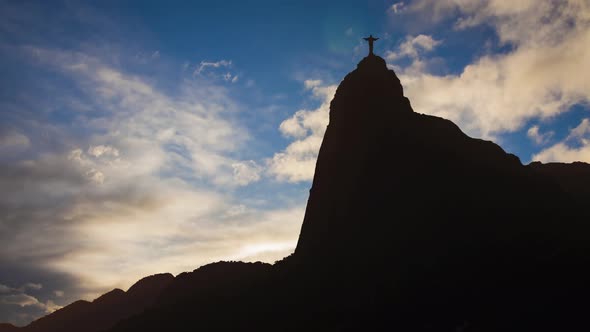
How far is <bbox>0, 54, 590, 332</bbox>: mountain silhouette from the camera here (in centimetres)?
5301

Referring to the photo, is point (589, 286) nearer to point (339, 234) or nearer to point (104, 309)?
point (339, 234)

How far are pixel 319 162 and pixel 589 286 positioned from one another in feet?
197

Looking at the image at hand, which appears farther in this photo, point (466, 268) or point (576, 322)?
point (466, 268)

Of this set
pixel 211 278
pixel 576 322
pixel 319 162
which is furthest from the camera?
pixel 211 278

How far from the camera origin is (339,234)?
84.4 meters

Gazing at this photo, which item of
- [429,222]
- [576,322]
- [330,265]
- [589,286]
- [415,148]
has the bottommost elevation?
[576,322]

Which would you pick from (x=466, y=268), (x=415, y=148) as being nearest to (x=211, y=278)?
(x=415, y=148)

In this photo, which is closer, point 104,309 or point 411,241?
point 411,241

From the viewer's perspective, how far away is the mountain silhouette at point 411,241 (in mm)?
53012

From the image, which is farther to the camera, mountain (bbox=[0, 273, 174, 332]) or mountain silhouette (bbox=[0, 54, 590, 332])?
mountain (bbox=[0, 273, 174, 332])

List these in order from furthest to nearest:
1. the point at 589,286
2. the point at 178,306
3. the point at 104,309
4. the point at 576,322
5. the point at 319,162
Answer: the point at 104,309 < the point at 319,162 < the point at 178,306 < the point at 589,286 < the point at 576,322

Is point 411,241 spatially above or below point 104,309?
above

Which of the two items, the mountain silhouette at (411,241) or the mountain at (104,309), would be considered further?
the mountain at (104,309)

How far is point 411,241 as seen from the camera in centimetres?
7144
